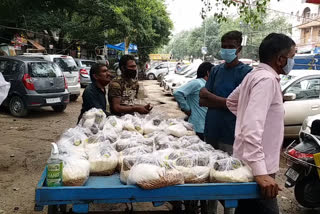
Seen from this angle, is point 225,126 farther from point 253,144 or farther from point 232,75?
point 253,144

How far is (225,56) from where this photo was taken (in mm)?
2943

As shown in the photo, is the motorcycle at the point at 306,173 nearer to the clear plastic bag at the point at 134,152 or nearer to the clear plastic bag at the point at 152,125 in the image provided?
the clear plastic bag at the point at 152,125

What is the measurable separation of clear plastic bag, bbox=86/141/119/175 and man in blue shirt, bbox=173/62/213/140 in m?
1.71

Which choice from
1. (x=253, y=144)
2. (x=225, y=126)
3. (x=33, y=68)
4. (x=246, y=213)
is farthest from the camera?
(x=33, y=68)

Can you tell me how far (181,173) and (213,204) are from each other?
85 cm

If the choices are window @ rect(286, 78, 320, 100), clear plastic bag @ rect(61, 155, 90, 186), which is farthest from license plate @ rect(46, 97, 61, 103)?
clear plastic bag @ rect(61, 155, 90, 186)

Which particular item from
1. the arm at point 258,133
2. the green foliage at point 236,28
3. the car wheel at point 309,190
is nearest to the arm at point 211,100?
the arm at point 258,133

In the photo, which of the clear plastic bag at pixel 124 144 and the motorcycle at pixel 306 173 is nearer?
the clear plastic bag at pixel 124 144

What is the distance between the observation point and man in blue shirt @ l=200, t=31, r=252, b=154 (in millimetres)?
2863

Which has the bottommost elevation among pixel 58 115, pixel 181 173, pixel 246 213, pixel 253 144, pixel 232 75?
pixel 58 115

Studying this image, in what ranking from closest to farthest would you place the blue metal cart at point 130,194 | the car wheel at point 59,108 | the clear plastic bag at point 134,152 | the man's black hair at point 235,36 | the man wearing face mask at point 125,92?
1. the blue metal cart at point 130,194
2. the clear plastic bag at point 134,152
3. the man's black hair at point 235,36
4. the man wearing face mask at point 125,92
5. the car wheel at point 59,108

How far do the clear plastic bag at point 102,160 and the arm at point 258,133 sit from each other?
871 millimetres

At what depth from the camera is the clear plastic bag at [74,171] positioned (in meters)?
1.77

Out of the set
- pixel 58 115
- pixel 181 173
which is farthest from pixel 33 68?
pixel 181 173
